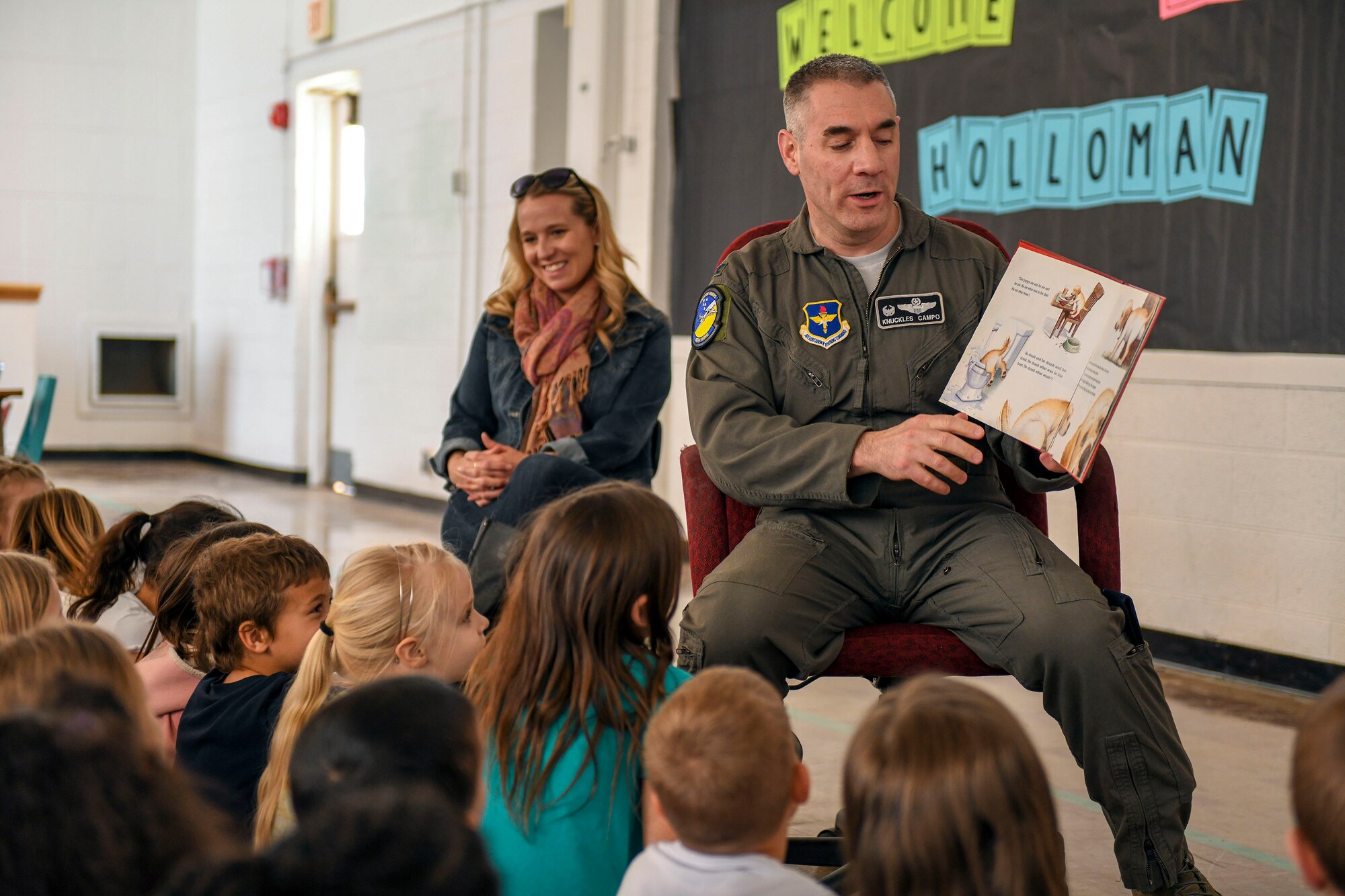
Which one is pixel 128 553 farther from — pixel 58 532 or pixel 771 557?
pixel 771 557

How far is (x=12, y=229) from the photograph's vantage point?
340 inches

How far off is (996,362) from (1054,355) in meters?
0.08

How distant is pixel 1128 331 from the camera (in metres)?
1.78

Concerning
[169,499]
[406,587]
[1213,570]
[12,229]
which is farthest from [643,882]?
[12,229]

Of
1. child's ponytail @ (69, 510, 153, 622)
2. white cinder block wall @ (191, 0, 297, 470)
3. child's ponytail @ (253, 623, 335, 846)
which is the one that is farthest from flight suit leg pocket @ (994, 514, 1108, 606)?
white cinder block wall @ (191, 0, 297, 470)

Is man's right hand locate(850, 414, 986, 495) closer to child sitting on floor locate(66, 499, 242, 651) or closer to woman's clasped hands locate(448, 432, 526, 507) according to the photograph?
woman's clasped hands locate(448, 432, 526, 507)

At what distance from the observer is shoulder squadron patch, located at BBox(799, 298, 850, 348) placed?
204cm

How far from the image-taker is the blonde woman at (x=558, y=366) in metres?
2.58

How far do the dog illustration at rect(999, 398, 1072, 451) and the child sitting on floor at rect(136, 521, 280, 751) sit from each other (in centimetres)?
113

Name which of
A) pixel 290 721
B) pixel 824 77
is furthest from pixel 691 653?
pixel 824 77

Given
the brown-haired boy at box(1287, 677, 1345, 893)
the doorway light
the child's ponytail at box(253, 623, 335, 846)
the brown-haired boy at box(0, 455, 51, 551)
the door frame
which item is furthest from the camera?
the door frame

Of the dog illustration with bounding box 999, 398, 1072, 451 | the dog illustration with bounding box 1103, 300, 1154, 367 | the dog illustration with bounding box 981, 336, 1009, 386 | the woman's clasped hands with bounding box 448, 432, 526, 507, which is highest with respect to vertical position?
the dog illustration with bounding box 1103, 300, 1154, 367

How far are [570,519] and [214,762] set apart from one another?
693mm

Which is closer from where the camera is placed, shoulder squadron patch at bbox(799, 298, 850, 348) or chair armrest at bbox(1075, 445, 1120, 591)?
chair armrest at bbox(1075, 445, 1120, 591)
